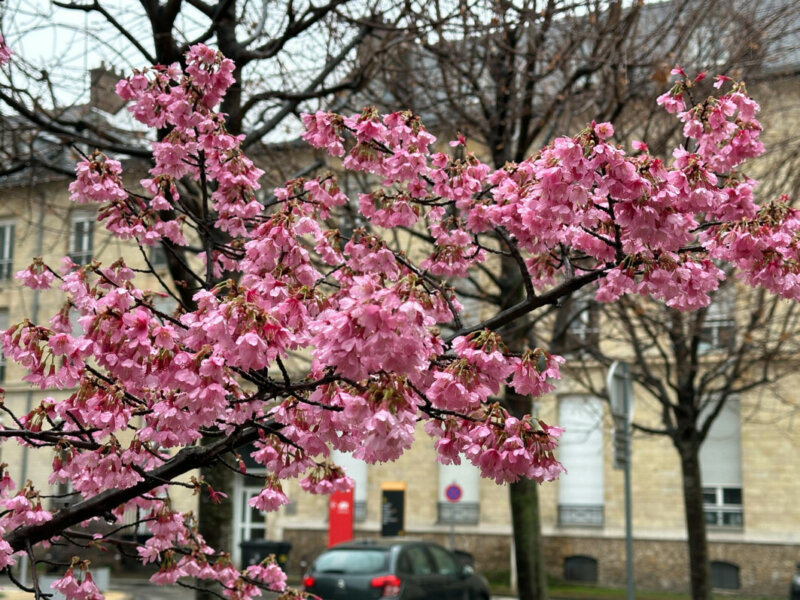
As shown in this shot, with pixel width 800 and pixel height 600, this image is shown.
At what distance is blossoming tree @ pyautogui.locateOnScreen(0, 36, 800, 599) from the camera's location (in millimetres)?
3205

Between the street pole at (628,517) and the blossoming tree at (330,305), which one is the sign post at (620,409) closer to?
the street pole at (628,517)

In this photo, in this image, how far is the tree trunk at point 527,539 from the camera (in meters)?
11.8

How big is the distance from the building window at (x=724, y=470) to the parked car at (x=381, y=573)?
11.2 metres

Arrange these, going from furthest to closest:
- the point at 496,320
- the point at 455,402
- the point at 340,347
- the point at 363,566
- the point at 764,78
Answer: the point at 363,566 < the point at 764,78 < the point at 496,320 < the point at 455,402 < the point at 340,347

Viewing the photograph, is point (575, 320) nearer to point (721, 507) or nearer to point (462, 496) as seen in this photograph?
point (721, 507)

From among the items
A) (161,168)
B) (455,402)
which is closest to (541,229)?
(455,402)

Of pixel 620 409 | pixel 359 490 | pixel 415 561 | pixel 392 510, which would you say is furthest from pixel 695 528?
pixel 359 490

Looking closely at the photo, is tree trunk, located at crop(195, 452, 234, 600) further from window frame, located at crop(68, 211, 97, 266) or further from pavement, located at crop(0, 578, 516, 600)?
pavement, located at crop(0, 578, 516, 600)

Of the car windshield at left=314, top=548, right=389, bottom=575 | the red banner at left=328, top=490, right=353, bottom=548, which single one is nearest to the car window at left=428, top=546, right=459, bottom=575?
the car windshield at left=314, top=548, right=389, bottom=575

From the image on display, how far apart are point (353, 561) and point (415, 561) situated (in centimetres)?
97

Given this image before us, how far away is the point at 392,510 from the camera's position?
1953cm

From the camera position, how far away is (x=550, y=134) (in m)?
11.3

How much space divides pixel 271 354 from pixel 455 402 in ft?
2.47

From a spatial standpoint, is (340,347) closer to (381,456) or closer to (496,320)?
(381,456)
